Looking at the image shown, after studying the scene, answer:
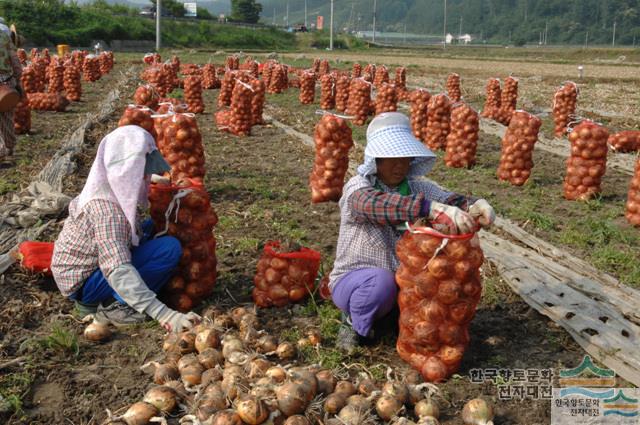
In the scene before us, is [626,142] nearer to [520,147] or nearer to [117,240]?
[520,147]

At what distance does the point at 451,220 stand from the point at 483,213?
208 millimetres

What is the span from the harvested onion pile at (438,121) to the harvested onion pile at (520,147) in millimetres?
2094

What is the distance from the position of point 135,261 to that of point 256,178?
14.3ft

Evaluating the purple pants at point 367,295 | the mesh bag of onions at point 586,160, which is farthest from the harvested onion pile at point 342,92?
the purple pants at point 367,295

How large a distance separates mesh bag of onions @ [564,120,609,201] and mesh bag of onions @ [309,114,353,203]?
2.61 meters

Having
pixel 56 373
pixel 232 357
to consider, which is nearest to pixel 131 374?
pixel 56 373

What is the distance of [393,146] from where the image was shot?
3133mm

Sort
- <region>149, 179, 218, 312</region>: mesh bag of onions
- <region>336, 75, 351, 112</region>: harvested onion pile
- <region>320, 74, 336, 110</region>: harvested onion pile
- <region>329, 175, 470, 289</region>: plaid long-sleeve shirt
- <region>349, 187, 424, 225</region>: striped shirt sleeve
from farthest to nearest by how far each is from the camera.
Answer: <region>320, 74, 336, 110</region>: harvested onion pile < <region>336, 75, 351, 112</region>: harvested onion pile < <region>149, 179, 218, 312</region>: mesh bag of onions < <region>329, 175, 470, 289</region>: plaid long-sleeve shirt < <region>349, 187, 424, 225</region>: striped shirt sleeve

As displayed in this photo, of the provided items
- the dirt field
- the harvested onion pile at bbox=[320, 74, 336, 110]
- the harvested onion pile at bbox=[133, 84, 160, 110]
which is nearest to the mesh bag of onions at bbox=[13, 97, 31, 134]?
the dirt field

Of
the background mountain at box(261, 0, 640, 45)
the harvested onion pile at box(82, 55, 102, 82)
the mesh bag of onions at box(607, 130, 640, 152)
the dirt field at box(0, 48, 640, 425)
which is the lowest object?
the dirt field at box(0, 48, 640, 425)

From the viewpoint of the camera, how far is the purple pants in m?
3.27

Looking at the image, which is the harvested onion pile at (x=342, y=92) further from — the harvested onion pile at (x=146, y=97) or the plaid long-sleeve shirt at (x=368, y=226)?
the plaid long-sleeve shirt at (x=368, y=226)

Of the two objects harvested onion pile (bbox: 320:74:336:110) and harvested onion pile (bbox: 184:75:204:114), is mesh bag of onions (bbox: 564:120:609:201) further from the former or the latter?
harvested onion pile (bbox: 320:74:336:110)

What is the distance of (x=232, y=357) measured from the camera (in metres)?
3.03
